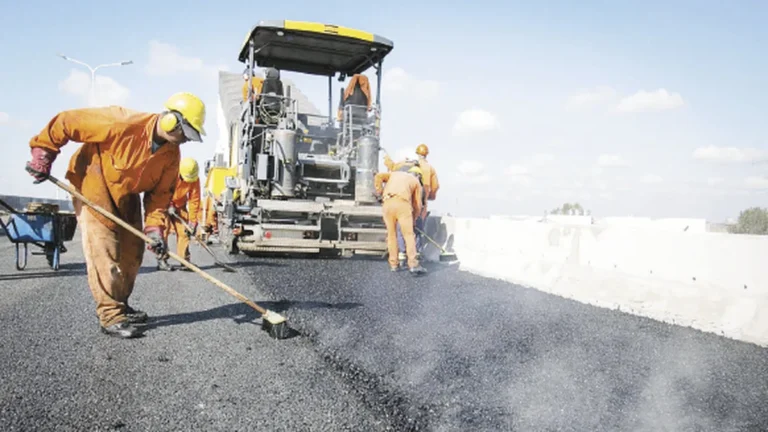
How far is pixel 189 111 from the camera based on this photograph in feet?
11.9

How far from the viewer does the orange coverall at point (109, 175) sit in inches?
136

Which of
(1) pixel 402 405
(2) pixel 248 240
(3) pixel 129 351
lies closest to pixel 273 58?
(2) pixel 248 240

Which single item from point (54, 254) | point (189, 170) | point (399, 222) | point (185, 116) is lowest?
point (54, 254)

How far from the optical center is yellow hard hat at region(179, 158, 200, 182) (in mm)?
7171

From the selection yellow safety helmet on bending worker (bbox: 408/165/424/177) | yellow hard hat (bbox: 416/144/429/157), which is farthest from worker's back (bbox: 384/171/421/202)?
yellow hard hat (bbox: 416/144/429/157)

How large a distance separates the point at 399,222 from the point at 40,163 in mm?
4054

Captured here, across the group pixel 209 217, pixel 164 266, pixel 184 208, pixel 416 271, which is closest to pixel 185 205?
pixel 184 208

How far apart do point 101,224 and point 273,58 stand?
5363 mm

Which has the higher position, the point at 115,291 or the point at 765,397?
the point at 115,291

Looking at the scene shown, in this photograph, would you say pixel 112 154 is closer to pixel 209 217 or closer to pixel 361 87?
pixel 361 87

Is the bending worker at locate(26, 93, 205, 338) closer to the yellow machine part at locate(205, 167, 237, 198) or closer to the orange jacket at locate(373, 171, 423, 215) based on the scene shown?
the orange jacket at locate(373, 171, 423, 215)

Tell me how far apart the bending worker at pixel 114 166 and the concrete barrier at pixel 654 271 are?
349 cm

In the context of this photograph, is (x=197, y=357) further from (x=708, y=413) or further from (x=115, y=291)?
(x=708, y=413)

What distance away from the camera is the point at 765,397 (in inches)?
102
